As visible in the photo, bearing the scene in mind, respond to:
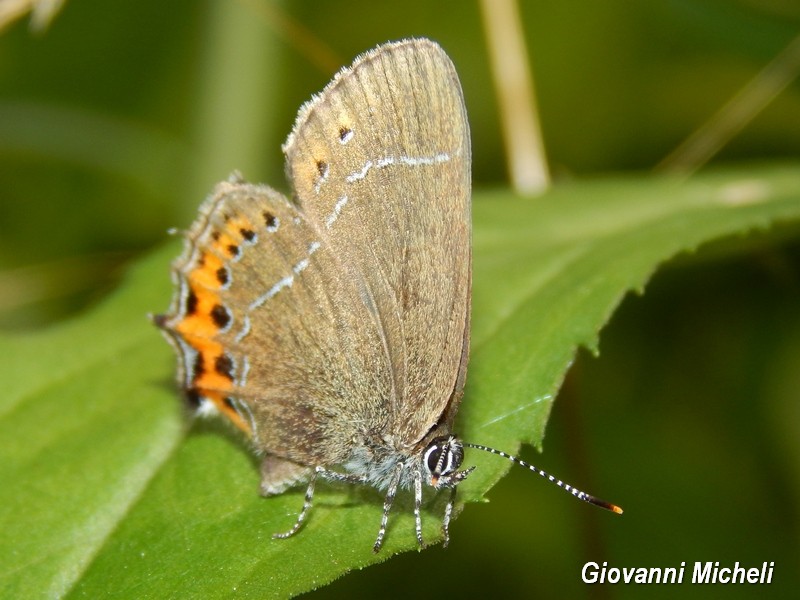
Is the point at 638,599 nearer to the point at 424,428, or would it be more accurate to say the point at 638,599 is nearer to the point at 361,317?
the point at 424,428

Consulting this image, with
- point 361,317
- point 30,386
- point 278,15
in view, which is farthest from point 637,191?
point 30,386

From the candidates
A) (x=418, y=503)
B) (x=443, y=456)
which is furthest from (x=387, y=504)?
(x=443, y=456)

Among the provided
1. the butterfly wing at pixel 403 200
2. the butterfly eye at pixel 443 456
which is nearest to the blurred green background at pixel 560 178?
the butterfly eye at pixel 443 456

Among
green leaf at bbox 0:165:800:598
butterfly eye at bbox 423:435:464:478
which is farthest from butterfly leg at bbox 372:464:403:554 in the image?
butterfly eye at bbox 423:435:464:478

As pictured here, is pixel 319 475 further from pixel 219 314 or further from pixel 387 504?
pixel 219 314

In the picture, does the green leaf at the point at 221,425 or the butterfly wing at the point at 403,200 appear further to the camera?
the butterfly wing at the point at 403,200

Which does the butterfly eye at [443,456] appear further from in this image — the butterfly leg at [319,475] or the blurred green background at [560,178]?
the blurred green background at [560,178]

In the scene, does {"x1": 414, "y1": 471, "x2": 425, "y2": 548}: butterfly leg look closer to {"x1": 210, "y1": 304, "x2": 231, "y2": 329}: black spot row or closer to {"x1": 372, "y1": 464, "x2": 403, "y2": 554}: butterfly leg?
{"x1": 372, "y1": 464, "x2": 403, "y2": 554}: butterfly leg
